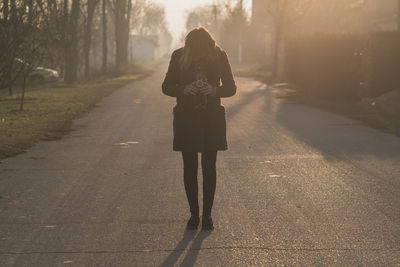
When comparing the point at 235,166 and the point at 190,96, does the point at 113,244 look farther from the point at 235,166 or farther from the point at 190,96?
the point at 235,166

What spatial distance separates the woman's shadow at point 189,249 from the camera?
193 inches

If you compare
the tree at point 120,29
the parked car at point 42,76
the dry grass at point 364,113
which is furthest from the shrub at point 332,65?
the tree at point 120,29

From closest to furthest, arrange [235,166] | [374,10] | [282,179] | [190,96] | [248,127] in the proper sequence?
1. [190,96]
2. [282,179]
3. [235,166]
4. [248,127]
5. [374,10]

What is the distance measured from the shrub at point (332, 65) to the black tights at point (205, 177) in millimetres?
16754

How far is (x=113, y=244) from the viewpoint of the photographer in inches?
212

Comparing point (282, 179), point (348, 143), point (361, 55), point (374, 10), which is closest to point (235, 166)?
point (282, 179)

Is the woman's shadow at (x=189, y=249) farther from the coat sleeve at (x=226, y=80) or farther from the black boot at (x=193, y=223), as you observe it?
the coat sleeve at (x=226, y=80)

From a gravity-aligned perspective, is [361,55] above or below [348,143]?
above

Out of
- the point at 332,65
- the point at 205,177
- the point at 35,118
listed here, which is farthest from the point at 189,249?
the point at 332,65

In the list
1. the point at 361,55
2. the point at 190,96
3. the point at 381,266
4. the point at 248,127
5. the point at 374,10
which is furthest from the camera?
the point at 374,10

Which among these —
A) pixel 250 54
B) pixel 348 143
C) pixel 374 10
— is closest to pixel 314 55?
pixel 348 143

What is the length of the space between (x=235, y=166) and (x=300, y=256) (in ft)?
14.9

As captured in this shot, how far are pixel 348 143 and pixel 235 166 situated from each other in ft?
11.0

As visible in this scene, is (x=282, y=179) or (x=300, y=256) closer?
(x=300, y=256)
